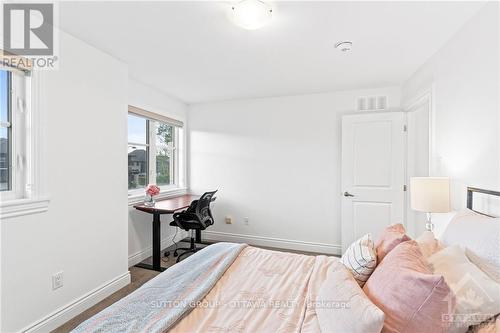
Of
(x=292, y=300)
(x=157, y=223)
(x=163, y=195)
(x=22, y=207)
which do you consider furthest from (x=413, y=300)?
(x=163, y=195)

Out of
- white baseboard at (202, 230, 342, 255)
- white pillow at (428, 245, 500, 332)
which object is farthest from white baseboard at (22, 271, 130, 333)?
white pillow at (428, 245, 500, 332)

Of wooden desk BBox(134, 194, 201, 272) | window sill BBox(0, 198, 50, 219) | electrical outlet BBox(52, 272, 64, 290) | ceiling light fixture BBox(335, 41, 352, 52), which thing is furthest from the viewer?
wooden desk BBox(134, 194, 201, 272)

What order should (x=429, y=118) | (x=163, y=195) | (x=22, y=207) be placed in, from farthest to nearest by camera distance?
(x=163, y=195)
(x=429, y=118)
(x=22, y=207)

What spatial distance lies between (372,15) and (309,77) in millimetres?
1258

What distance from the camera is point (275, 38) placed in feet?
6.80

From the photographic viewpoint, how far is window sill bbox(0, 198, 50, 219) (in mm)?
1637

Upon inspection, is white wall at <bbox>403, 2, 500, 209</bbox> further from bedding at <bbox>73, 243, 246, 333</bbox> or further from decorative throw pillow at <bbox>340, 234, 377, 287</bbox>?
bedding at <bbox>73, 243, 246, 333</bbox>

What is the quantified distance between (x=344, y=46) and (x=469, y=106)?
1052 mm

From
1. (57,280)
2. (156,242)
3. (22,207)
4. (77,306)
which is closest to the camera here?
(22,207)

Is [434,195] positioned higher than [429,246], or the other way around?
[434,195]

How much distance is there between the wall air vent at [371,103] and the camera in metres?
3.38

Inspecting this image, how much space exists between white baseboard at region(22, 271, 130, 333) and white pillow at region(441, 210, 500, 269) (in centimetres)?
281

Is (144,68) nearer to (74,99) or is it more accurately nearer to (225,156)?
(74,99)

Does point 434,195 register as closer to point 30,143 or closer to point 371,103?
point 371,103
